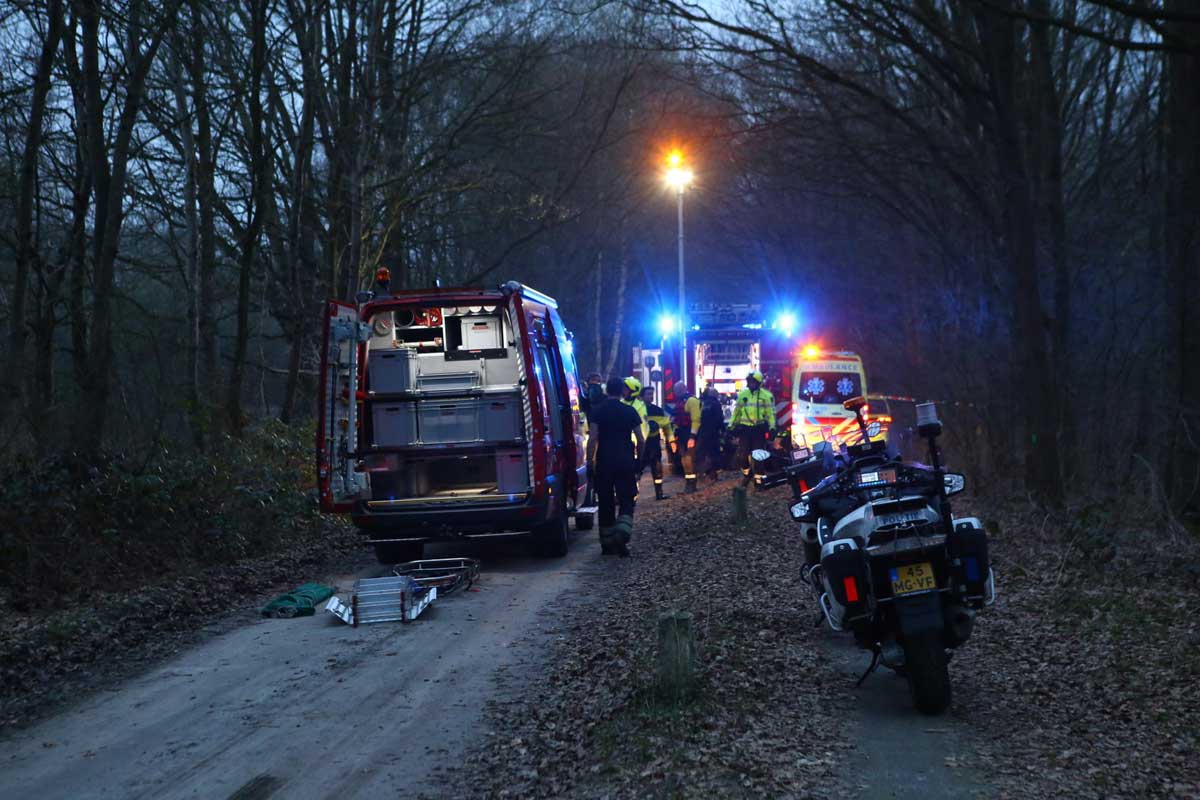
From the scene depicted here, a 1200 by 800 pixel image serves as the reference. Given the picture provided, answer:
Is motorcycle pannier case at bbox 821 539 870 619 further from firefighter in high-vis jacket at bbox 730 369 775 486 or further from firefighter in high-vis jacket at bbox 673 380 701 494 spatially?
firefighter in high-vis jacket at bbox 673 380 701 494

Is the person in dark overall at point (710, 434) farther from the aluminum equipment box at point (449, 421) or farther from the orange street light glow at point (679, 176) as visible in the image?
the orange street light glow at point (679, 176)

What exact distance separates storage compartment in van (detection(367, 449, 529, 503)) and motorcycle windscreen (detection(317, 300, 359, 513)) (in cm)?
55

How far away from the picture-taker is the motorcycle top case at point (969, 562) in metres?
6.77

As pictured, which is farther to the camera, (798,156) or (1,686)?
(798,156)

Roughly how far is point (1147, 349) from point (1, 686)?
16220mm

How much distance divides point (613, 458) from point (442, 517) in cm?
242

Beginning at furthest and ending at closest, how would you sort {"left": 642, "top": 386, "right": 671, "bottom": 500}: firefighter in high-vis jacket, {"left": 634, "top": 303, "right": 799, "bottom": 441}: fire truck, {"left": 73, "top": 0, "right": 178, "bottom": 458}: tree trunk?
{"left": 634, "top": 303, "right": 799, "bottom": 441}: fire truck < {"left": 642, "top": 386, "right": 671, "bottom": 500}: firefighter in high-vis jacket < {"left": 73, "top": 0, "right": 178, "bottom": 458}: tree trunk

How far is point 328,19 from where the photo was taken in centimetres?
2239

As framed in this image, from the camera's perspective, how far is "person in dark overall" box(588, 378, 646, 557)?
14.3 m

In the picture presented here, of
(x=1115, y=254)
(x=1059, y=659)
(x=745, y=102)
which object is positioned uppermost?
(x=745, y=102)

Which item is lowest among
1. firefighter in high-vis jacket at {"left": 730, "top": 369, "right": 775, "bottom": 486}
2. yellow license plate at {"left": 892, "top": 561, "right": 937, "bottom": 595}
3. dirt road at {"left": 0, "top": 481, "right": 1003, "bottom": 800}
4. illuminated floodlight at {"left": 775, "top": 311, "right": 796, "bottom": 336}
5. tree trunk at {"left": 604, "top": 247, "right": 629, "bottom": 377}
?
dirt road at {"left": 0, "top": 481, "right": 1003, "bottom": 800}

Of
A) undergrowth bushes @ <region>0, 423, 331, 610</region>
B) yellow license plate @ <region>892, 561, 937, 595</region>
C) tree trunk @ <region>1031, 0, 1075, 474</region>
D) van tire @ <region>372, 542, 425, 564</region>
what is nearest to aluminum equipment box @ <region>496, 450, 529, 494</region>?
van tire @ <region>372, 542, 425, 564</region>

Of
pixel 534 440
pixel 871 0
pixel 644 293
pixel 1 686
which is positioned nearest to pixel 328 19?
pixel 871 0

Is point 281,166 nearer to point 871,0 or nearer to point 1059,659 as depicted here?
point 871,0
